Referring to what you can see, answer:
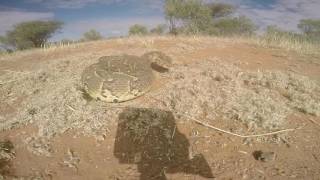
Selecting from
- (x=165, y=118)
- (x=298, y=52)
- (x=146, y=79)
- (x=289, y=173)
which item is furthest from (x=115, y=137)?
(x=298, y=52)

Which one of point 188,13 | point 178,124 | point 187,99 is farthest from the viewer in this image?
point 188,13

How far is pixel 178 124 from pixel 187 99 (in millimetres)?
707

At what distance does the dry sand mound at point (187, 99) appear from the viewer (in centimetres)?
618

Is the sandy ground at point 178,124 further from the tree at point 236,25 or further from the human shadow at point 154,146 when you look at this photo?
the tree at point 236,25

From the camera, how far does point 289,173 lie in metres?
4.95

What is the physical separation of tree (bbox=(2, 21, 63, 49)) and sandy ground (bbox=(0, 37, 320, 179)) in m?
18.8

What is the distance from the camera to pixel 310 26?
29.2 meters

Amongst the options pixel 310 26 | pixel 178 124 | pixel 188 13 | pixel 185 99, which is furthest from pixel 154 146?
pixel 310 26

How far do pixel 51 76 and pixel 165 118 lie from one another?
3.32 meters

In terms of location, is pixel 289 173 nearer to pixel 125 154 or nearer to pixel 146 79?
pixel 125 154

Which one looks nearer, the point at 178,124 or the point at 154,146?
the point at 154,146

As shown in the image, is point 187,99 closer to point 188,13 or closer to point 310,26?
point 188,13

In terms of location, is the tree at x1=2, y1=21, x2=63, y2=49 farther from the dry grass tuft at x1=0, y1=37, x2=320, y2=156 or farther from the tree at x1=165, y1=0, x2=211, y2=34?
the dry grass tuft at x1=0, y1=37, x2=320, y2=156

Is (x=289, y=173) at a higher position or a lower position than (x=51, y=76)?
lower
